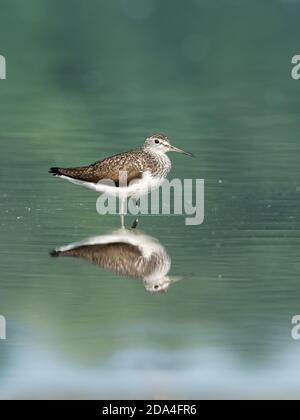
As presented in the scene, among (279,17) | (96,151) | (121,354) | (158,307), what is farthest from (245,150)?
(279,17)

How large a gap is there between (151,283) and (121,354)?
209 centimetres

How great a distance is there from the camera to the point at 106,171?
15.2 metres

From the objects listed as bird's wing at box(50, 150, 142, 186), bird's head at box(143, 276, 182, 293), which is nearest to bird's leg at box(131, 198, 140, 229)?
bird's wing at box(50, 150, 142, 186)

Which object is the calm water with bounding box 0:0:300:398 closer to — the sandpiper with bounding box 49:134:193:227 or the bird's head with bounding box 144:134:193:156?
the sandpiper with bounding box 49:134:193:227

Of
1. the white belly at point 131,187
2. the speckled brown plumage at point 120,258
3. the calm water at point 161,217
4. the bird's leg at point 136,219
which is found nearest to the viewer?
the calm water at point 161,217

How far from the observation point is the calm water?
9.34 metres

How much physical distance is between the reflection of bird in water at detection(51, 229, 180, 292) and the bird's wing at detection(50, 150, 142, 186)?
1.58m

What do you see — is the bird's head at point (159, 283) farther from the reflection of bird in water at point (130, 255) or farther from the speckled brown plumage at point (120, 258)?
the speckled brown plumage at point (120, 258)

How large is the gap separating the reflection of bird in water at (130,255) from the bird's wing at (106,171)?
1580 mm

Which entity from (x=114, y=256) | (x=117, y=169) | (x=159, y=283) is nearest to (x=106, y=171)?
(x=117, y=169)

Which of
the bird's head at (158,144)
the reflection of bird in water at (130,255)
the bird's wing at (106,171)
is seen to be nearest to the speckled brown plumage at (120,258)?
the reflection of bird in water at (130,255)

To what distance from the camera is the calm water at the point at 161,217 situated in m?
9.34

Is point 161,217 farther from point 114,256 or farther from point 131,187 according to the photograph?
point 114,256

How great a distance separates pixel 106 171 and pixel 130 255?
279cm
